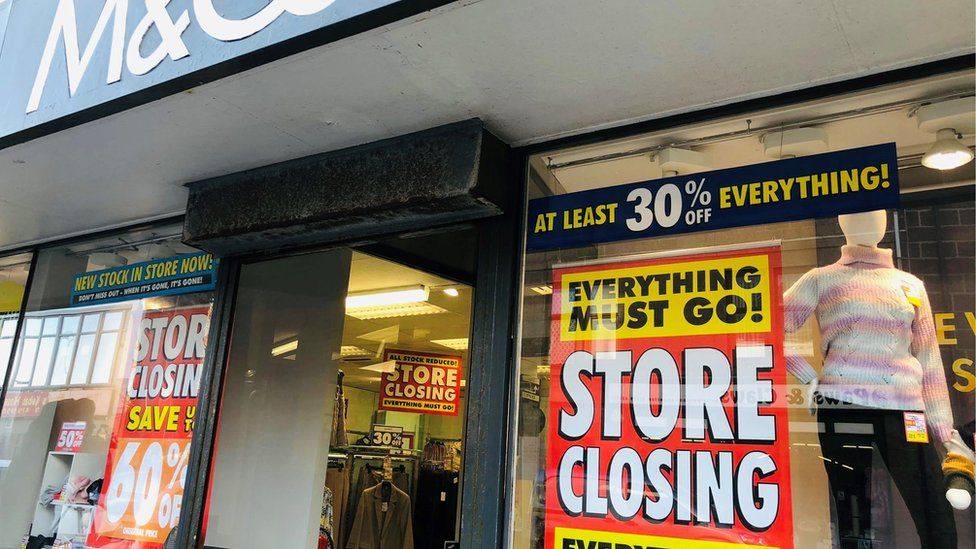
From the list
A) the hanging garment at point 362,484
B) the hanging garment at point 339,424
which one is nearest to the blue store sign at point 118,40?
the hanging garment at point 339,424

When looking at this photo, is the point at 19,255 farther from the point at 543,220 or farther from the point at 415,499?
the point at 415,499

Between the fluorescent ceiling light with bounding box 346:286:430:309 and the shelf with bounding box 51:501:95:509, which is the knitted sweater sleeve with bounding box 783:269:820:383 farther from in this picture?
the shelf with bounding box 51:501:95:509

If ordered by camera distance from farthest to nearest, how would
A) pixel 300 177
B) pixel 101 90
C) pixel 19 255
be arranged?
pixel 19 255, pixel 300 177, pixel 101 90

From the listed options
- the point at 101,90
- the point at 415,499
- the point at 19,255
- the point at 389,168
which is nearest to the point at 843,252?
the point at 389,168

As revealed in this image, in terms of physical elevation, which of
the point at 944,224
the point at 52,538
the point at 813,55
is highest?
the point at 813,55

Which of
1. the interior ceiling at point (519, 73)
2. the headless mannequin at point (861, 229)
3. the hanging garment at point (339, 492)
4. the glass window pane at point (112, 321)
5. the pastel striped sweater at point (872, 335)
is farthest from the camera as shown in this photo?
the hanging garment at point (339, 492)

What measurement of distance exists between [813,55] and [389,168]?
4.82ft

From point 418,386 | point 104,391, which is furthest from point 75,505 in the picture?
point 418,386

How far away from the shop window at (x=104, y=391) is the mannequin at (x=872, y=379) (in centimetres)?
273

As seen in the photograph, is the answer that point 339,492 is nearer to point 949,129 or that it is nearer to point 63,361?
point 63,361

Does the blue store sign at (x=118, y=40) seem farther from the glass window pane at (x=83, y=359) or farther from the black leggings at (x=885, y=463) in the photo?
the black leggings at (x=885, y=463)

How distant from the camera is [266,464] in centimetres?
404

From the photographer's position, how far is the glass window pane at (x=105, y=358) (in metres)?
3.92

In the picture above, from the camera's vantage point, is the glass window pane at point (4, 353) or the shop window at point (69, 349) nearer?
the shop window at point (69, 349)
